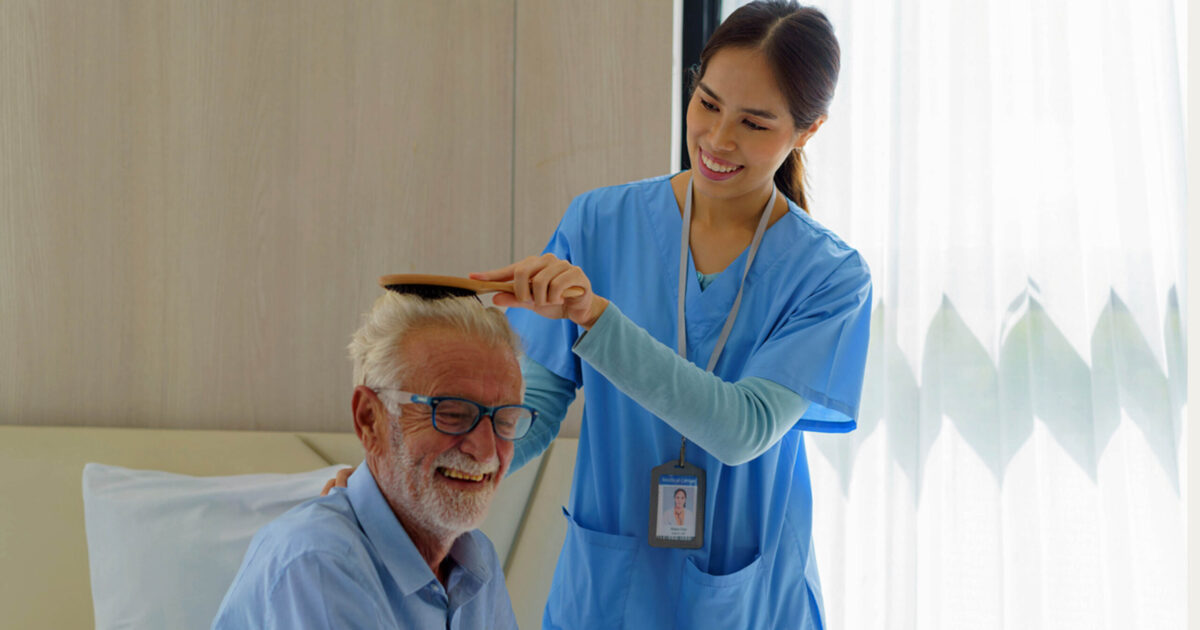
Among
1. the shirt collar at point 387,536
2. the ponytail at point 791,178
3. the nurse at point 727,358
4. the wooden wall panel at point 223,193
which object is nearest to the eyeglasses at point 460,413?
the shirt collar at point 387,536

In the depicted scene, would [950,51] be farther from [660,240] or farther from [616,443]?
[616,443]

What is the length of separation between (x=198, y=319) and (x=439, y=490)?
1185 millimetres

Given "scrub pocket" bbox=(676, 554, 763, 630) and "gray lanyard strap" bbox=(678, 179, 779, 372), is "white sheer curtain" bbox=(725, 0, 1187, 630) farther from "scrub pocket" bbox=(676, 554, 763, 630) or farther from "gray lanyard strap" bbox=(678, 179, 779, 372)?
"scrub pocket" bbox=(676, 554, 763, 630)

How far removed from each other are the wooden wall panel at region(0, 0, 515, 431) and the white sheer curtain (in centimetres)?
98

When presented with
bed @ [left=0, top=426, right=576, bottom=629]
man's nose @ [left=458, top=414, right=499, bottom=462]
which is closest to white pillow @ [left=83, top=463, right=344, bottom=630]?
bed @ [left=0, top=426, right=576, bottom=629]

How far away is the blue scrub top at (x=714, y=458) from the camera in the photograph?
1377 millimetres

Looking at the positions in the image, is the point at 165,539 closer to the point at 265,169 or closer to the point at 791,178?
the point at 265,169

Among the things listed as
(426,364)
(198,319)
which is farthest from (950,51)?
(198,319)

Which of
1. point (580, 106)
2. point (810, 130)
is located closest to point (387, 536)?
point (810, 130)

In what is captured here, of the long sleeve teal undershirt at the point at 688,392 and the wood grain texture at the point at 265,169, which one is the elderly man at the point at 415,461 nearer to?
the long sleeve teal undershirt at the point at 688,392

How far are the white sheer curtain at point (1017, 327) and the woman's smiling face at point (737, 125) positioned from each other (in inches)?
34.7

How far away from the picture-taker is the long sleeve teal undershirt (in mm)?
1172

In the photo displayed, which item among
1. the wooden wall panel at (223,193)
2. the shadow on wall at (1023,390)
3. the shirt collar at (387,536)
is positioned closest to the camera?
the shirt collar at (387,536)

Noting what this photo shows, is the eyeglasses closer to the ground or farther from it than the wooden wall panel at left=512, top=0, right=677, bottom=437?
closer to the ground
